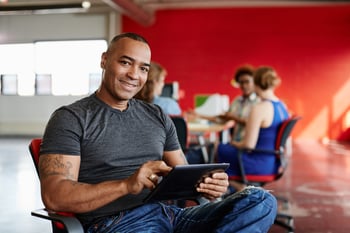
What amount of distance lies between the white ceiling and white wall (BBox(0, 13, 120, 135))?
1.58 feet

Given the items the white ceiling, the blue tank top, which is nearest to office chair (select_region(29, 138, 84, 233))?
the blue tank top

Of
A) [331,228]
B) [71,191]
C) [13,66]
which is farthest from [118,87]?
[13,66]

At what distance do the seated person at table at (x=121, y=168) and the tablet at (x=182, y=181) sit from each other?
3 cm

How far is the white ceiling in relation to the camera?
35.2 ft

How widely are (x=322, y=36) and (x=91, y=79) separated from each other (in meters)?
5.73

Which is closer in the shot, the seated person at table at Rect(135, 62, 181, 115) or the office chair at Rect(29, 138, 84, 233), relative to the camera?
the office chair at Rect(29, 138, 84, 233)

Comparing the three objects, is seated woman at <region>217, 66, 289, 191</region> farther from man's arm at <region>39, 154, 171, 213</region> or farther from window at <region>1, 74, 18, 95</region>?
window at <region>1, 74, 18, 95</region>

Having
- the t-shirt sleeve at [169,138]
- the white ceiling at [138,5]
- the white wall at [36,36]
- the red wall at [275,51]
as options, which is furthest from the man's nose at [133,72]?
the white wall at [36,36]

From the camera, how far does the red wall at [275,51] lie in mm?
11164

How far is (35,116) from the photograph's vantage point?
1274 cm

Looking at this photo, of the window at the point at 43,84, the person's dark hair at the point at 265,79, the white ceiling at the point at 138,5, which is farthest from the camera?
the window at the point at 43,84

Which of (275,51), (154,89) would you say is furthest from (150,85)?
(275,51)

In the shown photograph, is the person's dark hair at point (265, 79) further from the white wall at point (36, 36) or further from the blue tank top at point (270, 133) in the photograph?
the white wall at point (36, 36)

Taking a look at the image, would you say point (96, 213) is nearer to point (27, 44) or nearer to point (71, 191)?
point (71, 191)
